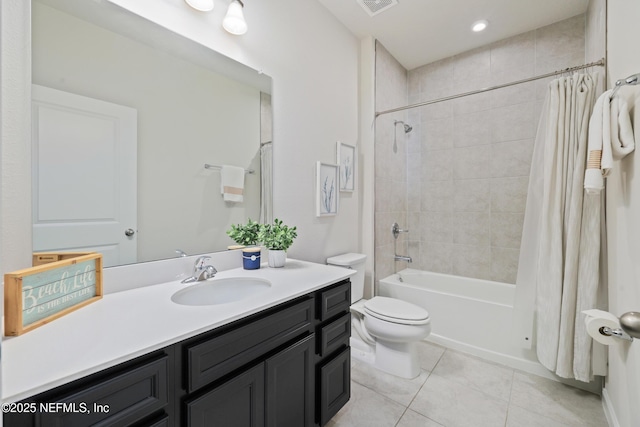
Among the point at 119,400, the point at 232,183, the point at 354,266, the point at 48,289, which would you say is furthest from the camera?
the point at 354,266

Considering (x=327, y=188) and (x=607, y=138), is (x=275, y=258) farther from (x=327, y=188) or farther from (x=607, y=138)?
(x=607, y=138)

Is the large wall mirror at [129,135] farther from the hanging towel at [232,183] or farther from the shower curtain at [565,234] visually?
the shower curtain at [565,234]

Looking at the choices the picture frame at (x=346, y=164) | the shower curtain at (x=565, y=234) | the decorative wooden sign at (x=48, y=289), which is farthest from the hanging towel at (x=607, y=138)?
the decorative wooden sign at (x=48, y=289)

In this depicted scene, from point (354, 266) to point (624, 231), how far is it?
1.50 m

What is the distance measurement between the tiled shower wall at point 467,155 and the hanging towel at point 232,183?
140 centimetres

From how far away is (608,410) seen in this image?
156 cm

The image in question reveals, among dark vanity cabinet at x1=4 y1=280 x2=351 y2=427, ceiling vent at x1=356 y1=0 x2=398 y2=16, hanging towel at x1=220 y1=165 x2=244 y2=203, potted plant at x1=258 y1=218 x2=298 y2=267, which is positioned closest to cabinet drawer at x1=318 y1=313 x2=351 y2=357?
dark vanity cabinet at x1=4 y1=280 x2=351 y2=427

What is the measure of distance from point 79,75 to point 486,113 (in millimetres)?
2980

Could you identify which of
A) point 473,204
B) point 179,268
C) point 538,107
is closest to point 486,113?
point 538,107

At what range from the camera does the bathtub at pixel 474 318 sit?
2.05 metres

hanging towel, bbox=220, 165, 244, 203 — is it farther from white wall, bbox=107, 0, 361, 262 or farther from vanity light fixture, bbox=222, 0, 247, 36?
vanity light fixture, bbox=222, 0, 247, 36

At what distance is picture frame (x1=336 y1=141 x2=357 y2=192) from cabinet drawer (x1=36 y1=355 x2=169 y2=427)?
5.94 ft

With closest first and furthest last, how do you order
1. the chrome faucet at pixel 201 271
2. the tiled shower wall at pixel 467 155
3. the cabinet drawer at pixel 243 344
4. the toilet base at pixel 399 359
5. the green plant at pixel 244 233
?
the cabinet drawer at pixel 243 344, the chrome faucet at pixel 201 271, the green plant at pixel 244 233, the toilet base at pixel 399 359, the tiled shower wall at pixel 467 155

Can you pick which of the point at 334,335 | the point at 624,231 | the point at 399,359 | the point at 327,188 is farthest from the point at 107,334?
the point at 624,231
